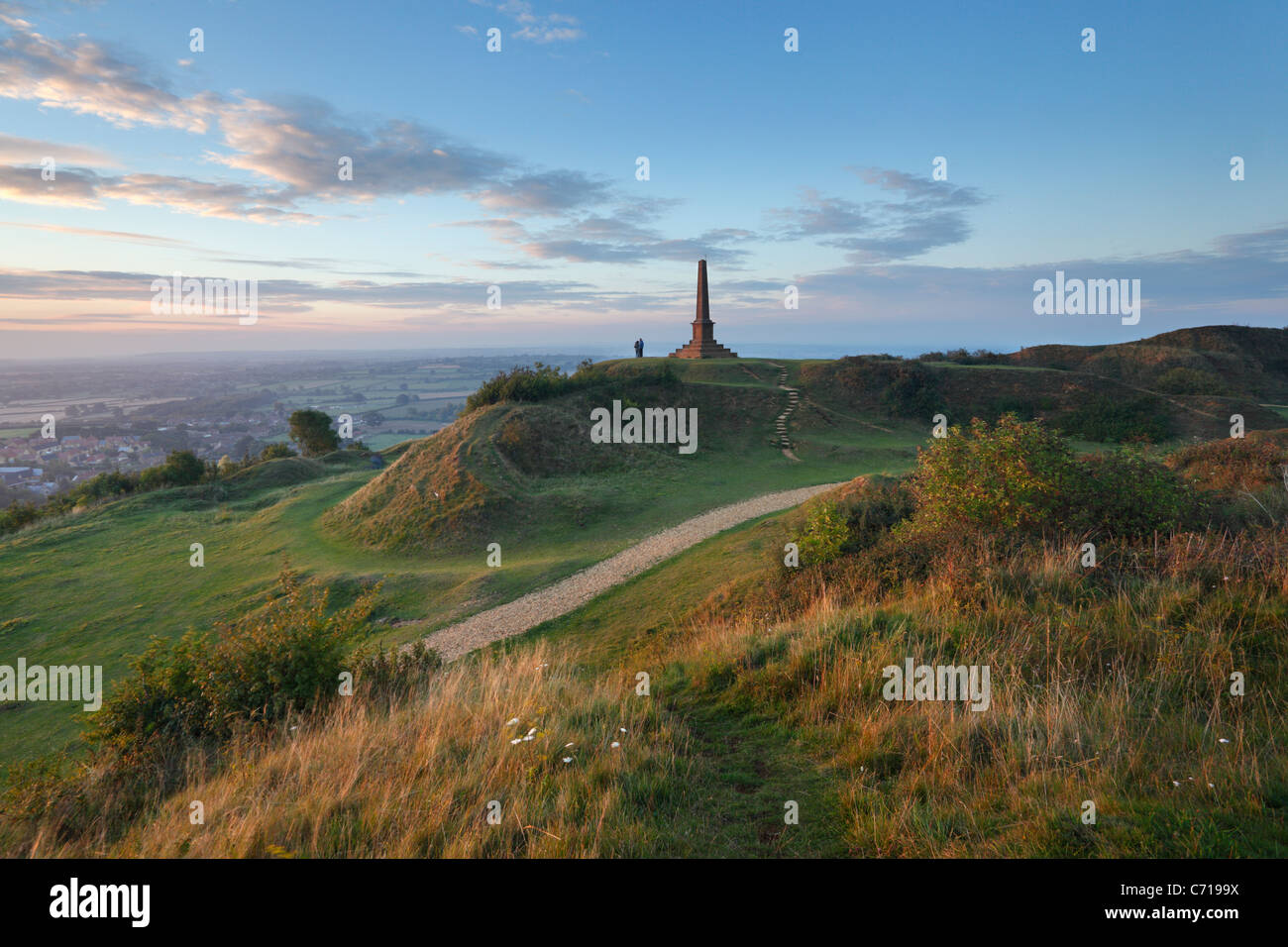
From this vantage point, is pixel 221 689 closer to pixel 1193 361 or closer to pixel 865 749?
pixel 865 749

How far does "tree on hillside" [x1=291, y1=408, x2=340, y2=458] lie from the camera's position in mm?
46688

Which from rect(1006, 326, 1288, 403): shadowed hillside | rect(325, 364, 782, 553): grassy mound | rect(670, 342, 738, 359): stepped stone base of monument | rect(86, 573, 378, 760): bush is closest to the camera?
rect(86, 573, 378, 760): bush

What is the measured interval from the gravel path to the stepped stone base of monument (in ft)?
70.2

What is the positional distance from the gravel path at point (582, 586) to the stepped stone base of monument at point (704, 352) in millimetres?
21391

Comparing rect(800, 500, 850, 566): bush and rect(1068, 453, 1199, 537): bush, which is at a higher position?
rect(1068, 453, 1199, 537): bush

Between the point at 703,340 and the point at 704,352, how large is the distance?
0.88m

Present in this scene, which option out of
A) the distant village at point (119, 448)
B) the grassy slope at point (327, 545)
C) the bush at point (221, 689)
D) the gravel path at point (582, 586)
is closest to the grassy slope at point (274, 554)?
the grassy slope at point (327, 545)

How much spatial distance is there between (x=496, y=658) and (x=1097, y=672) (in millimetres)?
8152

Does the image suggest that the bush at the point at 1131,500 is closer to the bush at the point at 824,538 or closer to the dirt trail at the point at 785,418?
the bush at the point at 824,538

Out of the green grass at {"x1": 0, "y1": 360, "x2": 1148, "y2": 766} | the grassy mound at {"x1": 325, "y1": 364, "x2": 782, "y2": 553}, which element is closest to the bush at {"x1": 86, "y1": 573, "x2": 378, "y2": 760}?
the green grass at {"x1": 0, "y1": 360, "x2": 1148, "y2": 766}

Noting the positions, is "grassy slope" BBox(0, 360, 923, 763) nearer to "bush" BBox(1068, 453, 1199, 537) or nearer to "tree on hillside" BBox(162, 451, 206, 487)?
"tree on hillside" BBox(162, 451, 206, 487)

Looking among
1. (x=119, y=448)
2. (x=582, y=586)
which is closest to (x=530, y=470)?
(x=582, y=586)

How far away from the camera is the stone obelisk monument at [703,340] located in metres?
37.4

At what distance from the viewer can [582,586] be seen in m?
13.4
